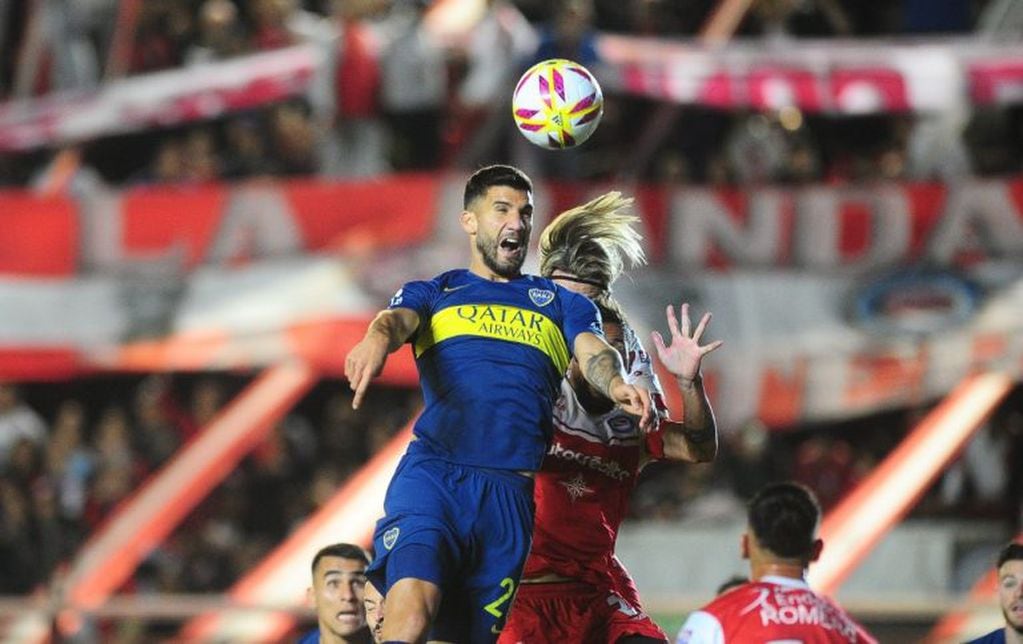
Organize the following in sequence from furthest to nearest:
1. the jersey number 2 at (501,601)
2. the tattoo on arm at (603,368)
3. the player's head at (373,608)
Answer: the player's head at (373,608) < the jersey number 2 at (501,601) < the tattoo on arm at (603,368)

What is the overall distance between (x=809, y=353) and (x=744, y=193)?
1363 millimetres

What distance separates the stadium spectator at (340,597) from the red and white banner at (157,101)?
27.6ft

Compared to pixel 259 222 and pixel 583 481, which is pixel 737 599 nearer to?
pixel 583 481

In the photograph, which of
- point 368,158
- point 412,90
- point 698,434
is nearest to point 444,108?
point 412,90

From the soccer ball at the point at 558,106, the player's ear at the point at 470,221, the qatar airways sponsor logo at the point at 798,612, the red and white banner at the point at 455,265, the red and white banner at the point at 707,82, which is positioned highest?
the red and white banner at the point at 707,82

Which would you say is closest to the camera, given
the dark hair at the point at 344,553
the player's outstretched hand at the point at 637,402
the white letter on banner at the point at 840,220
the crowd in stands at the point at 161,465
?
the player's outstretched hand at the point at 637,402

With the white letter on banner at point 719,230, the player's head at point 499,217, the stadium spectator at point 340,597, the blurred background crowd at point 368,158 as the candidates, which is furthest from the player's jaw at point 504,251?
the white letter on banner at point 719,230

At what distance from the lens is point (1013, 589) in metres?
7.64

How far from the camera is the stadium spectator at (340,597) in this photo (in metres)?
7.95

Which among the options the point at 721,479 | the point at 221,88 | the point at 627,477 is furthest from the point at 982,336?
the point at 627,477

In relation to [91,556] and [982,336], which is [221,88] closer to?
[91,556]

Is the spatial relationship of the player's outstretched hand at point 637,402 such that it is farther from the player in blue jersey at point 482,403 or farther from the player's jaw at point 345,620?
the player's jaw at point 345,620

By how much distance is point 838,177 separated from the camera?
16.1 m

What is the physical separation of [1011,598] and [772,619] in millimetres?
1338
